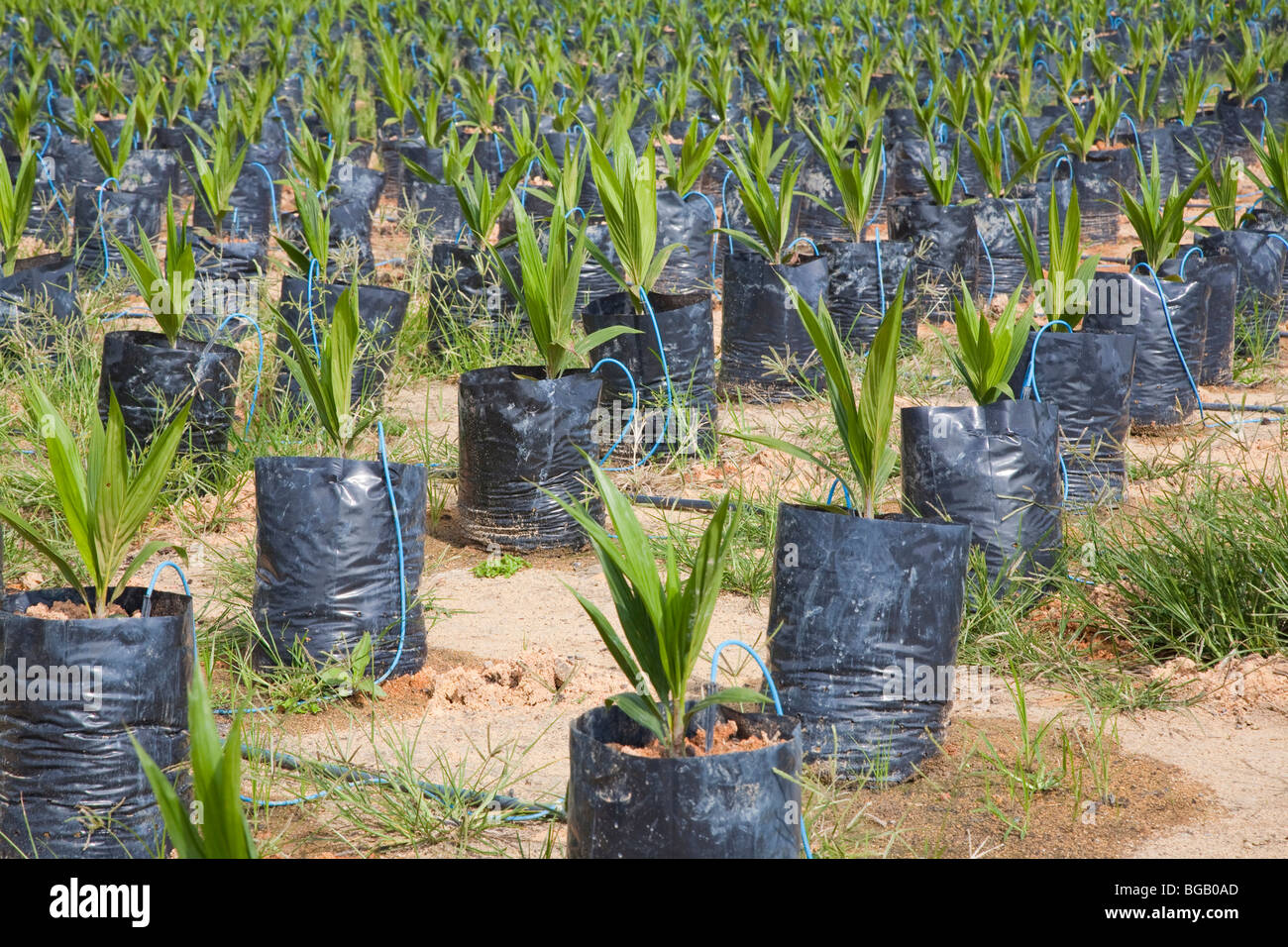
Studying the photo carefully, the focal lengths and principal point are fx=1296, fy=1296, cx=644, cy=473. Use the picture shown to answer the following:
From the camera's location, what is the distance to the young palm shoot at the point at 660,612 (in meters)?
1.71

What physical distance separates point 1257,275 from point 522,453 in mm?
3182

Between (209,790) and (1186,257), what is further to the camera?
(1186,257)

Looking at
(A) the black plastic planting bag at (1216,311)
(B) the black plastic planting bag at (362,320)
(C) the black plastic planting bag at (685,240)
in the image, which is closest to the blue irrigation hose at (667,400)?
(B) the black plastic planting bag at (362,320)

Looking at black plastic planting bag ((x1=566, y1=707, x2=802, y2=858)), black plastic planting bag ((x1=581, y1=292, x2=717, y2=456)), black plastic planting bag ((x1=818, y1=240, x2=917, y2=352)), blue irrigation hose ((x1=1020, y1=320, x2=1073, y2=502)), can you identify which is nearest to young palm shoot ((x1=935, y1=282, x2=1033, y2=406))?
blue irrigation hose ((x1=1020, y1=320, x2=1073, y2=502))

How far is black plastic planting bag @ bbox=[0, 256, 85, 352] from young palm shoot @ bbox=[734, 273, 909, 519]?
2767 mm

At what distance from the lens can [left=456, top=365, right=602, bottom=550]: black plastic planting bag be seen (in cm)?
335

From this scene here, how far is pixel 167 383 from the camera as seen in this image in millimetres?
3566

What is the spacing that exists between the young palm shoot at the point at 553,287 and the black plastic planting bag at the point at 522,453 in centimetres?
8

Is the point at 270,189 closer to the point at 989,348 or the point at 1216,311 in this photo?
the point at 1216,311

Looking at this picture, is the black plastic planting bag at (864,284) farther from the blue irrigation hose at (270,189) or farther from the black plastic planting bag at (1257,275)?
the blue irrigation hose at (270,189)

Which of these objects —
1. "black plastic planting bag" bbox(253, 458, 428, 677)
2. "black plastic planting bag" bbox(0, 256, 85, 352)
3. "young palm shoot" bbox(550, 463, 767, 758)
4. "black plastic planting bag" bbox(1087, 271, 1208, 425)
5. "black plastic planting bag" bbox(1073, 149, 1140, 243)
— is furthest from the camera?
"black plastic planting bag" bbox(1073, 149, 1140, 243)

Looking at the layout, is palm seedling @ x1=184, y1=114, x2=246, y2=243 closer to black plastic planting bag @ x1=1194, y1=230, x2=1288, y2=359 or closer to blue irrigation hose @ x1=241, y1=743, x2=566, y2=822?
blue irrigation hose @ x1=241, y1=743, x2=566, y2=822

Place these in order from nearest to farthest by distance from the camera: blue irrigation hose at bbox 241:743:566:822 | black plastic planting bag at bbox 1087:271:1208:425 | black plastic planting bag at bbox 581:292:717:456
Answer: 1. blue irrigation hose at bbox 241:743:566:822
2. black plastic planting bag at bbox 581:292:717:456
3. black plastic planting bag at bbox 1087:271:1208:425

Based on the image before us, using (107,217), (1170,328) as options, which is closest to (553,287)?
(1170,328)
